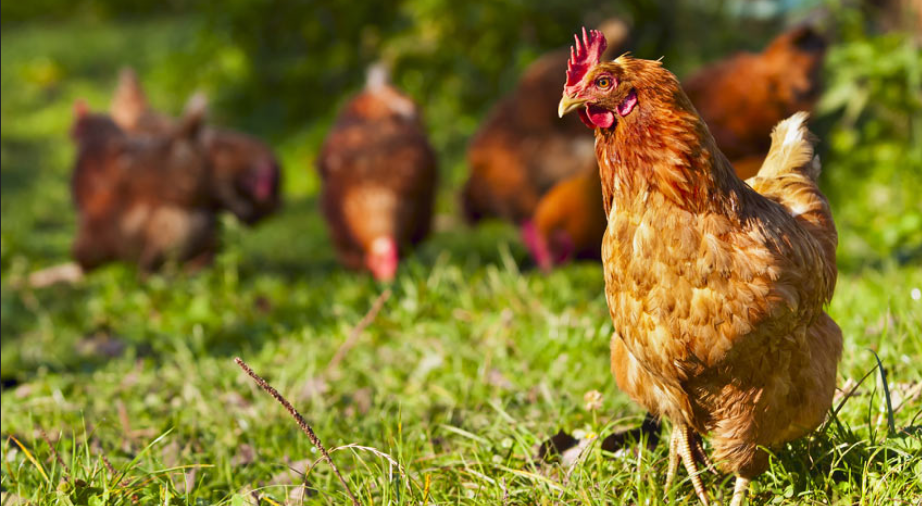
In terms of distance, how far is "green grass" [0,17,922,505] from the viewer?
2.22 meters

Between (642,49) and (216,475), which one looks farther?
(642,49)

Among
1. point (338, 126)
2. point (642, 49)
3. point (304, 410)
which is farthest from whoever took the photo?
point (642, 49)

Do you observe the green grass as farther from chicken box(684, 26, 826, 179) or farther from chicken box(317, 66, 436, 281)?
chicken box(684, 26, 826, 179)

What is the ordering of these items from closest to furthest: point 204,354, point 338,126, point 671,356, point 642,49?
point 671,356 < point 204,354 < point 338,126 < point 642,49

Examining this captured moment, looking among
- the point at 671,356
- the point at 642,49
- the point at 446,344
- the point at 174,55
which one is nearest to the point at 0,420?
the point at 446,344

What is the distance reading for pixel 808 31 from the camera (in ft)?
17.0

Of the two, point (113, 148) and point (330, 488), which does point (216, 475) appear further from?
point (113, 148)

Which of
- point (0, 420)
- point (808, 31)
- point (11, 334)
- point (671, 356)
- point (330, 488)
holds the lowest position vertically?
point (11, 334)

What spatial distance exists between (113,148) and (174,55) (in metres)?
5.44

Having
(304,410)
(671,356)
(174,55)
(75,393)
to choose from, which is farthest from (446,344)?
(174,55)

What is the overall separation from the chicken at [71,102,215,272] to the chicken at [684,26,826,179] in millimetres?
3429

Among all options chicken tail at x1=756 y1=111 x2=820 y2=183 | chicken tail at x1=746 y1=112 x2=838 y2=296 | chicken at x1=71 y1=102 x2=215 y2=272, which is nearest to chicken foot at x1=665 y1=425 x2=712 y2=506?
chicken tail at x1=746 y1=112 x2=838 y2=296

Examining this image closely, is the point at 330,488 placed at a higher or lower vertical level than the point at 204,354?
higher

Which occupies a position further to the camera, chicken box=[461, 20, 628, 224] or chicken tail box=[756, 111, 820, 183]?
chicken box=[461, 20, 628, 224]
